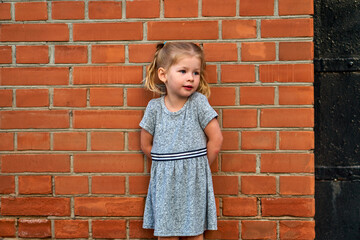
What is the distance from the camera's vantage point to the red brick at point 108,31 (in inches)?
83.0

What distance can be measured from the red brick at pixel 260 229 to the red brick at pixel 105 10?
1399 mm

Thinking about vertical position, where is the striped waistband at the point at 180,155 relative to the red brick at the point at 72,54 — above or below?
below

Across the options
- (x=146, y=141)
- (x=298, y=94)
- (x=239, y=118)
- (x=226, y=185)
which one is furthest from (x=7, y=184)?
(x=298, y=94)

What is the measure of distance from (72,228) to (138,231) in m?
0.39

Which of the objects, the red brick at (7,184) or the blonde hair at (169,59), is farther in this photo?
the red brick at (7,184)

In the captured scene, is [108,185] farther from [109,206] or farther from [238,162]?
[238,162]

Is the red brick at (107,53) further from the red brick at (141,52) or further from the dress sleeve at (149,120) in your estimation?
the dress sleeve at (149,120)

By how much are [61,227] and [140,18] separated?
1.30m

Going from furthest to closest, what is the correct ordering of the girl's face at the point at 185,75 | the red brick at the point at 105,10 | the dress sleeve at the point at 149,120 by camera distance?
the red brick at the point at 105,10 → the dress sleeve at the point at 149,120 → the girl's face at the point at 185,75

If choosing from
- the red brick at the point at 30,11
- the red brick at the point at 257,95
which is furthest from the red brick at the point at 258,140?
the red brick at the point at 30,11

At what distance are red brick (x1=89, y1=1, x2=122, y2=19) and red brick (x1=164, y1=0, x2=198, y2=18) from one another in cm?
28

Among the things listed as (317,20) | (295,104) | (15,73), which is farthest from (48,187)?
(317,20)

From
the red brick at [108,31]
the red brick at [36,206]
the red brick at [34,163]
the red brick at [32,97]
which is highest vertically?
the red brick at [108,31]

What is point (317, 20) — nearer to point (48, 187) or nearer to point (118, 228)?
point (118, 228)
